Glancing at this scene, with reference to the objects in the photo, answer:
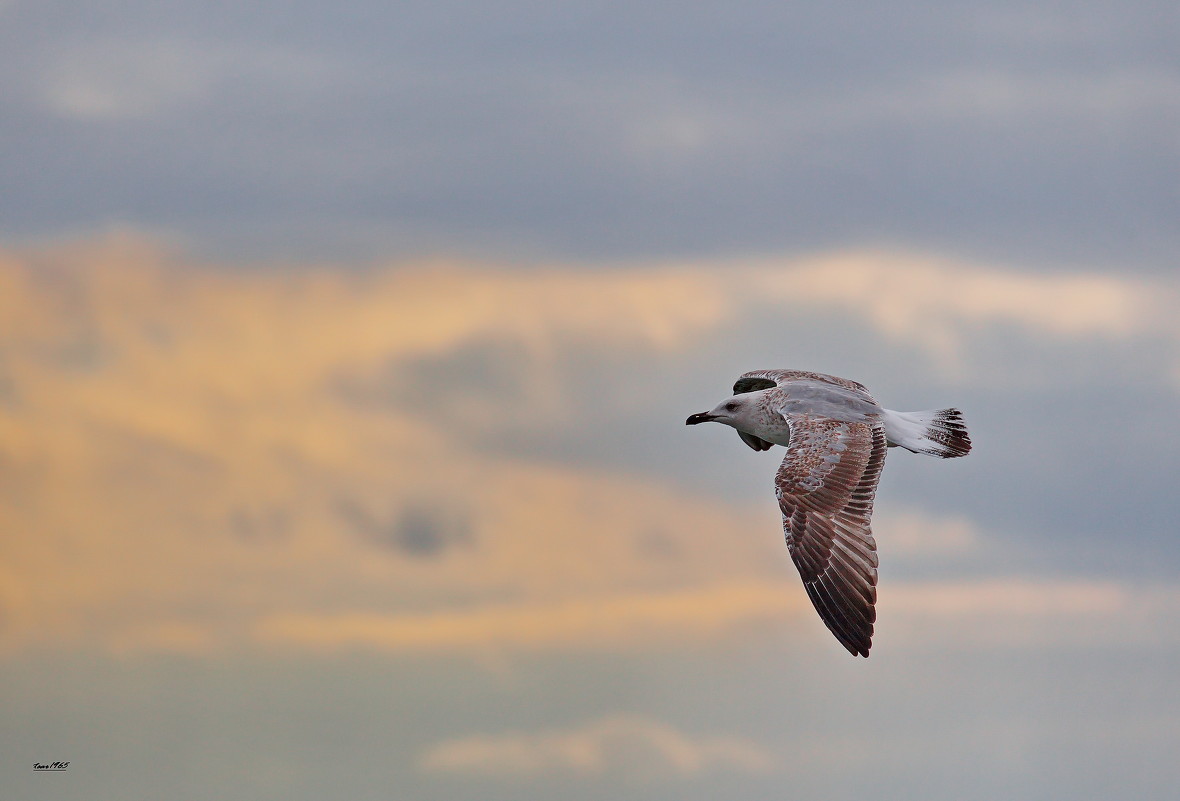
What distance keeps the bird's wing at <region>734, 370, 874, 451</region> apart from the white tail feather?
1.16 m

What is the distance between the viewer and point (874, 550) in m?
39.5

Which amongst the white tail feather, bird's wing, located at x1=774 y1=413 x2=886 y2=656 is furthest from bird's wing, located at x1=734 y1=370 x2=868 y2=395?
bird's wing, located at x1=774 y1=413 x2=886 y2=656

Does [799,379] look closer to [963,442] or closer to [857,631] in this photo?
[963,442]

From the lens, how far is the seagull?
127 feet

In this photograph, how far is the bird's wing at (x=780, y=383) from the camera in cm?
4712

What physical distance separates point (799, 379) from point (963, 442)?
483 centimetres

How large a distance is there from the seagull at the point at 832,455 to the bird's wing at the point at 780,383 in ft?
0.09

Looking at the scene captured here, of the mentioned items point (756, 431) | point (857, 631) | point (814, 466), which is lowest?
point (857, 631)

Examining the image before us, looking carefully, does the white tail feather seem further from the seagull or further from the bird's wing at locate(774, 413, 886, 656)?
the bird's wing at locate(774, 413, 886, 656)

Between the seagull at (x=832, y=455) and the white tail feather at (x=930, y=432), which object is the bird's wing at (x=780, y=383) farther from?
the white tail feather at (x=930, y=432)

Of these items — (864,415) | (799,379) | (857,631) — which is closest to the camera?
(857,631)

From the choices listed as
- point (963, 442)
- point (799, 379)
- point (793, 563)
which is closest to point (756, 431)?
point (799, 379)

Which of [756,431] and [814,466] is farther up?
[756,431]

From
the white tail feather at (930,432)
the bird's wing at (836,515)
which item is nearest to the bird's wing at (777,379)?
the white tail feather at (930,432)
